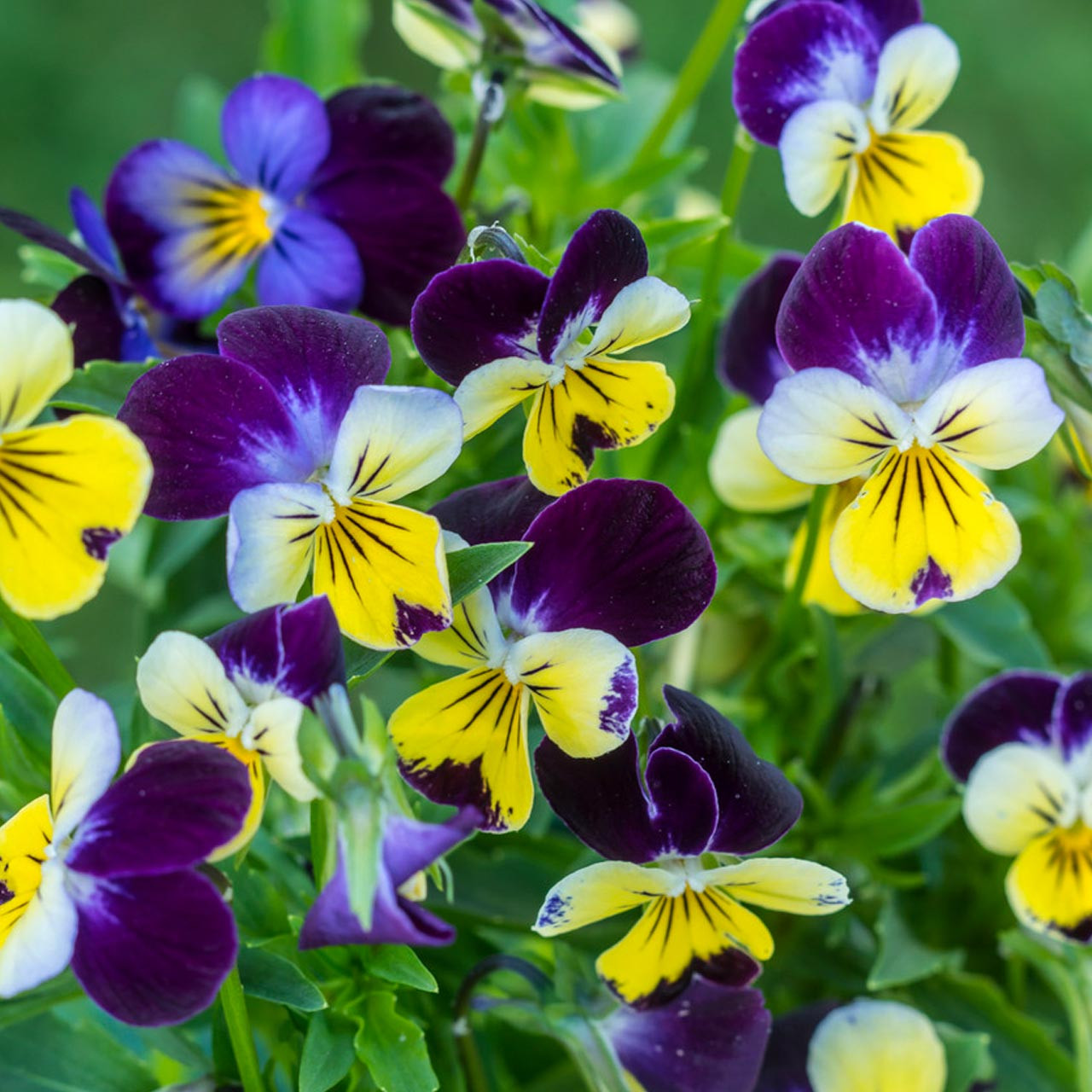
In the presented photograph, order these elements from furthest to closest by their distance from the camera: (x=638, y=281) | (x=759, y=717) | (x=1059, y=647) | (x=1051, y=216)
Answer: (x=1051, y=216), (x=1059, y=647), (x=759, y=717), (x=638, y=281)

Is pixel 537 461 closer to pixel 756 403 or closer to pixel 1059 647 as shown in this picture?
pixel 756 403

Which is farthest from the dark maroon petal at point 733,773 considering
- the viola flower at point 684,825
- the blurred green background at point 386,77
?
the blurred green background at point 386,77

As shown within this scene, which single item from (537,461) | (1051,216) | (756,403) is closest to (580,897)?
(537,461)

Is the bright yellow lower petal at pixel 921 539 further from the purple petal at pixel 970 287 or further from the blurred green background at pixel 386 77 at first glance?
the blurred green background at pixel 386 77

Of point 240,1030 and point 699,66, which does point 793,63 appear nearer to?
point 699,66

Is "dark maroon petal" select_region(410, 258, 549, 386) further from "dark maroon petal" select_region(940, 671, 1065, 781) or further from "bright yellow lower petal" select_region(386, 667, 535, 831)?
"dark maroon petal" select_region(940, 671, 1065, 781)

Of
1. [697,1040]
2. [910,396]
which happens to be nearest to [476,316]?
[910,396]
